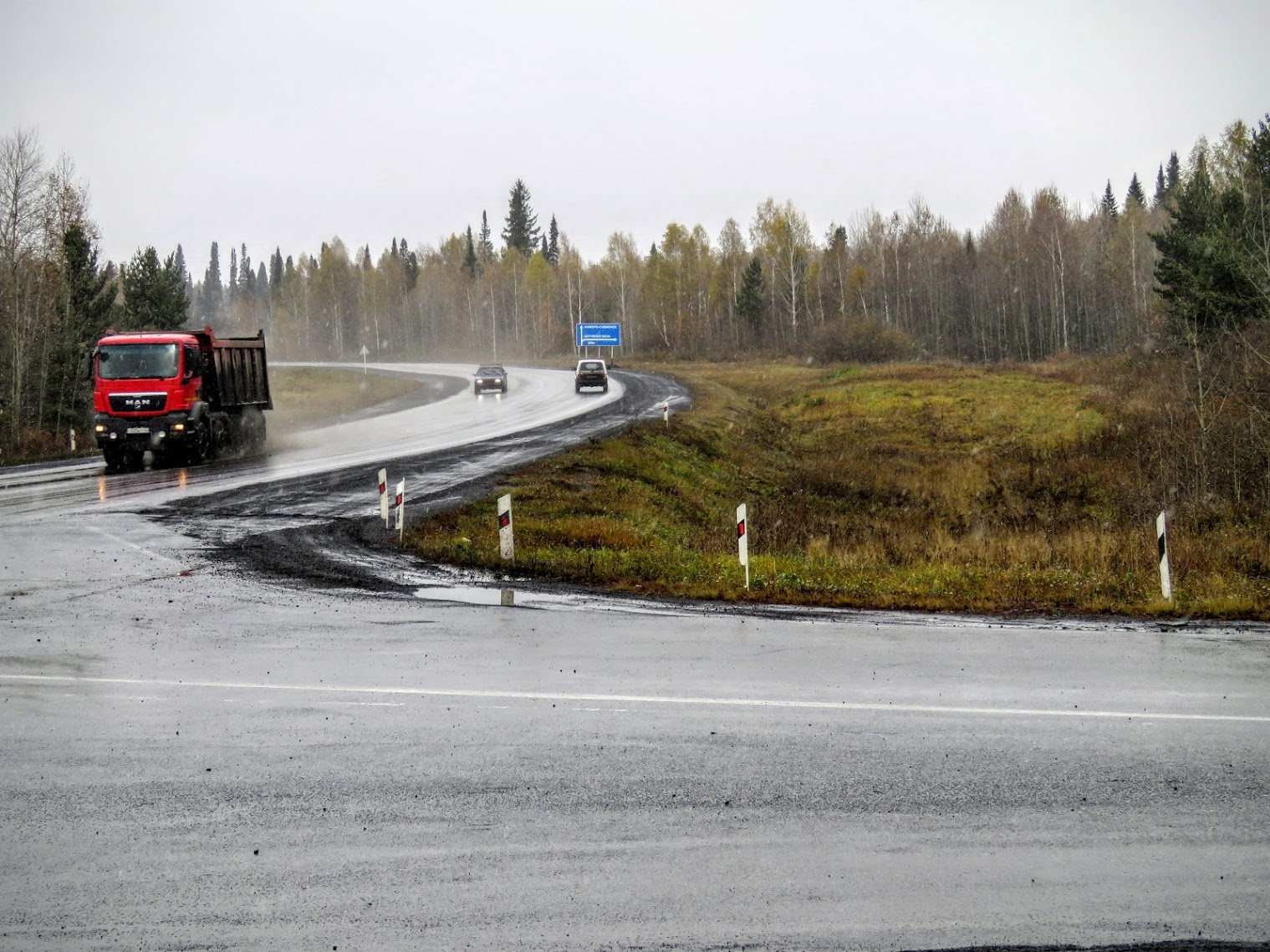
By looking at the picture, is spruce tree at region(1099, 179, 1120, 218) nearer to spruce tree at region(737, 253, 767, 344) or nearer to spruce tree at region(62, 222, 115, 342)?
spruce tree at region(737, 253, 767, 344)

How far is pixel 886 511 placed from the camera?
29.6 metres

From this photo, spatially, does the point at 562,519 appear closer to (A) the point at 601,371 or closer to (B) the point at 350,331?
(A) the point at 601,371

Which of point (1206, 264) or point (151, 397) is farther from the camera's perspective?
point (1206, 264)

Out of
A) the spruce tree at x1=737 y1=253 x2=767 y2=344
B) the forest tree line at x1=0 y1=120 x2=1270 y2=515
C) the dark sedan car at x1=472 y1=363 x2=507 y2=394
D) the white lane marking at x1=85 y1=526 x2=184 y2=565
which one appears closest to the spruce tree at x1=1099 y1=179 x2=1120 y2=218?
the forest tree line at x1=0 y1=120 x2=1270 y2=515

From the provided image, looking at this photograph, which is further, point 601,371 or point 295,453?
point 601,371

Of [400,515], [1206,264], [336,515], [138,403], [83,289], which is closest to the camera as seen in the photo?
[400,515]

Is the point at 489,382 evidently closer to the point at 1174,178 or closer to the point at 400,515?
the point at 400,515

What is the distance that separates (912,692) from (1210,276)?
3869 cm

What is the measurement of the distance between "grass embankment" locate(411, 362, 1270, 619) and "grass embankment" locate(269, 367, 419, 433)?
18.8 meters

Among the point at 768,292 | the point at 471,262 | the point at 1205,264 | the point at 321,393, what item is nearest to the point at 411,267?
the point at 471,262

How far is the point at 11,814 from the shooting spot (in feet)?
20.9

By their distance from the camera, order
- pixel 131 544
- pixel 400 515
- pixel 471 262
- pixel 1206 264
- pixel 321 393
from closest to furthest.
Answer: pixel 131 544
pixel 400 515
pixel 1206 264
pixel 321 393
pixel 471 262

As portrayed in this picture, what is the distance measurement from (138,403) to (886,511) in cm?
2007

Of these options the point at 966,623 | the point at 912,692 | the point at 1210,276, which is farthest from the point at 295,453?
the point at 1210,276
